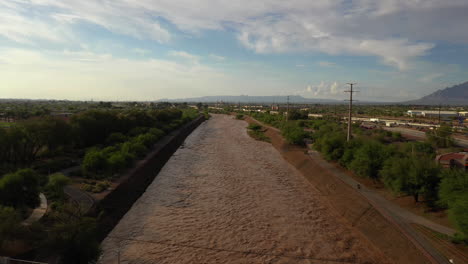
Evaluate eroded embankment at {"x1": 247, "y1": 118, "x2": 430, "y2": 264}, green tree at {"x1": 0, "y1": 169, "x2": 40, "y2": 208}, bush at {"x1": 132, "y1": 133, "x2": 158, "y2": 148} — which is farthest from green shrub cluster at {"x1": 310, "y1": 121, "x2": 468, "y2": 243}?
bush at {"x1": 132, "y1": 133, "x2": 158, "y2": 148}

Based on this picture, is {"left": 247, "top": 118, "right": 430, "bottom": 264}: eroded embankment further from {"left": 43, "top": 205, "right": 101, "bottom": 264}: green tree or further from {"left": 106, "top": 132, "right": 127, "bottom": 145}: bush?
{"left": 106, "top": 132, "right": 127, "bottom": 145}: bush

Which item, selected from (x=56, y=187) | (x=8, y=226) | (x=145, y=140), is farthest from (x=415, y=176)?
(x=145, y=140)

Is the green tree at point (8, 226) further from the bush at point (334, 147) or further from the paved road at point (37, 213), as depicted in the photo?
the bush at point (334, 147)

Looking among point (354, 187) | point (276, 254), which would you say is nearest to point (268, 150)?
point (354, 187)

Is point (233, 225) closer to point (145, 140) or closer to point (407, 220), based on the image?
point (407, 220)

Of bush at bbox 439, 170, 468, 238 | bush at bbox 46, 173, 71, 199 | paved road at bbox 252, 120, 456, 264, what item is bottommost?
paved road at bbox 252, 120, 456, 264

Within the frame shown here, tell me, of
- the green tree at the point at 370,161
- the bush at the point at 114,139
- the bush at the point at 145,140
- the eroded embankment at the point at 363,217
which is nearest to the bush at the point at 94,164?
the bush at the point at 145,140

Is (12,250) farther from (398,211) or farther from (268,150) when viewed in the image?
(268,150)
